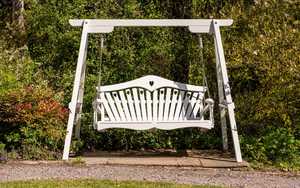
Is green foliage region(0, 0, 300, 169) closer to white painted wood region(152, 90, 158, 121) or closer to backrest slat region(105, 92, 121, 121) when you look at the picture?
backrest slat region(105, 92, 121, 121)

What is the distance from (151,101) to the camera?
28.8 ft

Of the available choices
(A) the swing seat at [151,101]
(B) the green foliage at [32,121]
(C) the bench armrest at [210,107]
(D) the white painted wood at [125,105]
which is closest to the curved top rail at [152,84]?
(A) the swing seat at [151,101]

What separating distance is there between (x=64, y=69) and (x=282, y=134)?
12.8ft

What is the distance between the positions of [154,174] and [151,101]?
1.94m

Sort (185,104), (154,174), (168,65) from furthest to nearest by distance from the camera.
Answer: (168,65) < (185,104) < (154,174)

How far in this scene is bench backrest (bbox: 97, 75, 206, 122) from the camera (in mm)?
8609

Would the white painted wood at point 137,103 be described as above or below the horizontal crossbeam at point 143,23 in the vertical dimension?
below

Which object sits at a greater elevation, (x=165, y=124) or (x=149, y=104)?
(x=149, y=104)

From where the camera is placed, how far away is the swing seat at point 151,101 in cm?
852

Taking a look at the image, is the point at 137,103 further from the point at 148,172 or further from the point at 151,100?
the point at 148,172

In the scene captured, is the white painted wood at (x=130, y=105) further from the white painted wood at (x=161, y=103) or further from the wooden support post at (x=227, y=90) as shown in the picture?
the wooden support post at (x=227, y=90)

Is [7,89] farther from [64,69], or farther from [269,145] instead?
[269,145]

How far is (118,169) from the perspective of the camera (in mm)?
7332

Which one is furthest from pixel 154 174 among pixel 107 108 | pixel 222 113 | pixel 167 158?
pixel 222 113
